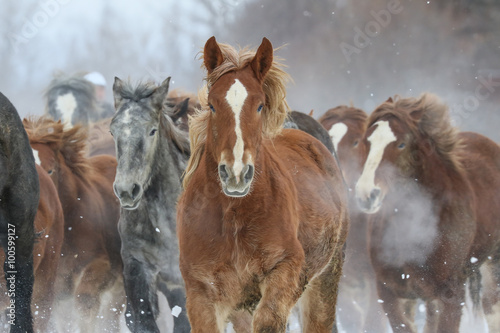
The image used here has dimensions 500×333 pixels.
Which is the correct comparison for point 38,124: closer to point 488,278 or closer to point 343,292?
point 343,292

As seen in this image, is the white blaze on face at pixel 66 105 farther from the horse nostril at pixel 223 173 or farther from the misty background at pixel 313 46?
the misty background at pixel 313 46

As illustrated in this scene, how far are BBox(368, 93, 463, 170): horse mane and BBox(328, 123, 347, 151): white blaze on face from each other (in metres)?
1.45

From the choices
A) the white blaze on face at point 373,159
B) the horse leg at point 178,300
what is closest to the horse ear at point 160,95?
the horse leg at point 178,300

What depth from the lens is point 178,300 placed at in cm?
533

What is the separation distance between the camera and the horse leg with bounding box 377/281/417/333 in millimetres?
6246

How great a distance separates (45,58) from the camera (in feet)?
67.0

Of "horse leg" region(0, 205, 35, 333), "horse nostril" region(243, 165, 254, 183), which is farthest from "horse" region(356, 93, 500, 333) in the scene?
"horse nostril" region(243, 165, 254, 183)

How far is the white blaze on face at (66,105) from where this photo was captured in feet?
31.1

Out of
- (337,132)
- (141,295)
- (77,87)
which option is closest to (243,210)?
(141,295)

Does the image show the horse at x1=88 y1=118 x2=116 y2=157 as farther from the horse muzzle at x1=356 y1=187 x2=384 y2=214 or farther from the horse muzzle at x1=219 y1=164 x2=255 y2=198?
the horse muzzle at x1=219 y1=164 x2=255 y2=198
